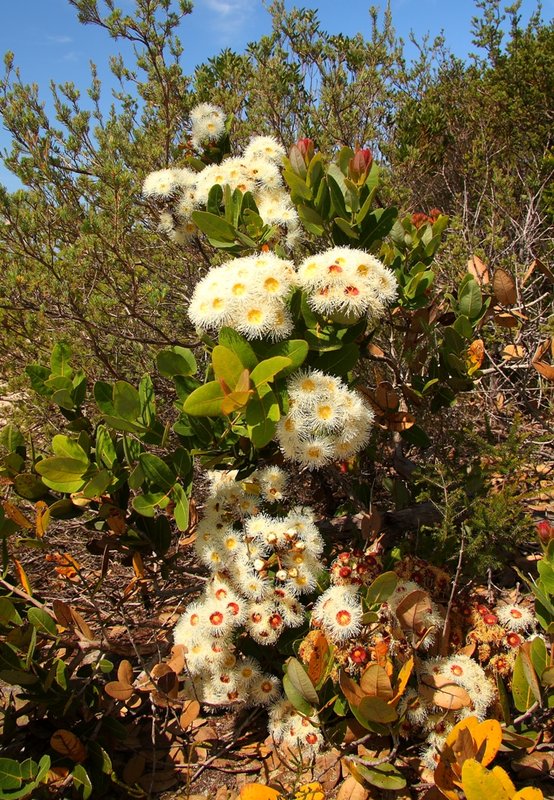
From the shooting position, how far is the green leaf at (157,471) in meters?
1.86

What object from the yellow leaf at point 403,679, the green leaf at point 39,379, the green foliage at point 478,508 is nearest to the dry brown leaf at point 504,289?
the green foliage at point 478,508

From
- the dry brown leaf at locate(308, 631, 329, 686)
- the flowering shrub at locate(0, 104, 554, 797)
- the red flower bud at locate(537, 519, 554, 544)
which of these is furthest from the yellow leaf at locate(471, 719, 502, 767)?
the red flower bud at locate(537, 519, 554, 544)

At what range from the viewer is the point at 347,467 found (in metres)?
2.21

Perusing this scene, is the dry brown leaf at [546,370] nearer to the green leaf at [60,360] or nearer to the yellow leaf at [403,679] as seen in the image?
the yellow leaf at [403,679]

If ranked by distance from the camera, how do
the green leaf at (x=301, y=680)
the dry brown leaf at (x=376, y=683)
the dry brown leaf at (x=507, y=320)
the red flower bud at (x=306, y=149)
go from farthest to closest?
1. the dry brown leaf at (x=507, y=320)
2. the red flower bud at (x=306, y=149)
3. the green leaf at (x=301, y=680)
4. the dry brown leaf at (x=376, y=683)

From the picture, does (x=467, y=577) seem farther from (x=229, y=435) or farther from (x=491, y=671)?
(x=229, y=435)

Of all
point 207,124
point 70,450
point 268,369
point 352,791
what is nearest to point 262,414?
point 268,369

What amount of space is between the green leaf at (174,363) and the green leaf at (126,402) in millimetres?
112

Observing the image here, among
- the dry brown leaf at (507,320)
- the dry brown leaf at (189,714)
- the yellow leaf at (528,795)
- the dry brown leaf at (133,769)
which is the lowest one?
the dry brown leaf at (133,769)

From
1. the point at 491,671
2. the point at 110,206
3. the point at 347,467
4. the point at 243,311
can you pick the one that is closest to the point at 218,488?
the point at 347,467

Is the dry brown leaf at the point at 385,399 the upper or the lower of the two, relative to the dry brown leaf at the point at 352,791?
upper

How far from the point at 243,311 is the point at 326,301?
25 centimetres

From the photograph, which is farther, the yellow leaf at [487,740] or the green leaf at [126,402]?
the green leaf at [126,402]

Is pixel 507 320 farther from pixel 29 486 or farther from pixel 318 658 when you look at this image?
pixel 29 486
